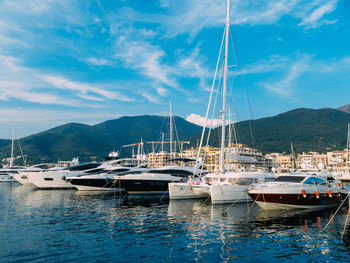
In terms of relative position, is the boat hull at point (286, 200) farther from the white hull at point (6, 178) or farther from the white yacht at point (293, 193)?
the white hull at point (6, 178)

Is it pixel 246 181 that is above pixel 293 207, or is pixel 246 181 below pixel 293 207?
above

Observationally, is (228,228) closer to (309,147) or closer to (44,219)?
(44,219)

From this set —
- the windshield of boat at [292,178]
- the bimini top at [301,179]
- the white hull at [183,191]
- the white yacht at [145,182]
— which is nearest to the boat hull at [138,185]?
the white yacht at [145,182]

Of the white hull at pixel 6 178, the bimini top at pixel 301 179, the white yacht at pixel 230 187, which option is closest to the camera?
the bimini top at pixel 301 179

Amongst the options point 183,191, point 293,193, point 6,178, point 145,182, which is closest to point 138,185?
point 145,182

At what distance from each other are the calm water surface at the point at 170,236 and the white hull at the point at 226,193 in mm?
2682

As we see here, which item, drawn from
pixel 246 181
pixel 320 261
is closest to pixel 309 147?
pixel 246 181

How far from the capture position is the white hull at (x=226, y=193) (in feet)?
73.9

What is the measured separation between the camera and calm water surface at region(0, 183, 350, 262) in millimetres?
10242

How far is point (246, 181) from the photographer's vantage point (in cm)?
2456

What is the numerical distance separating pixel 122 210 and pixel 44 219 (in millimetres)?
5631

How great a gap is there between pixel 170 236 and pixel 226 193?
11.2 metres

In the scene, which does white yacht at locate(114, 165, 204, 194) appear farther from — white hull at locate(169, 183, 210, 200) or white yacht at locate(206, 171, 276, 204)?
white yacht at locate(206, 171, 276, 204)

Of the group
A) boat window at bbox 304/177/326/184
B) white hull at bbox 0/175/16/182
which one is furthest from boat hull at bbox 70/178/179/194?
white hull at bbox 0/175/16/182
